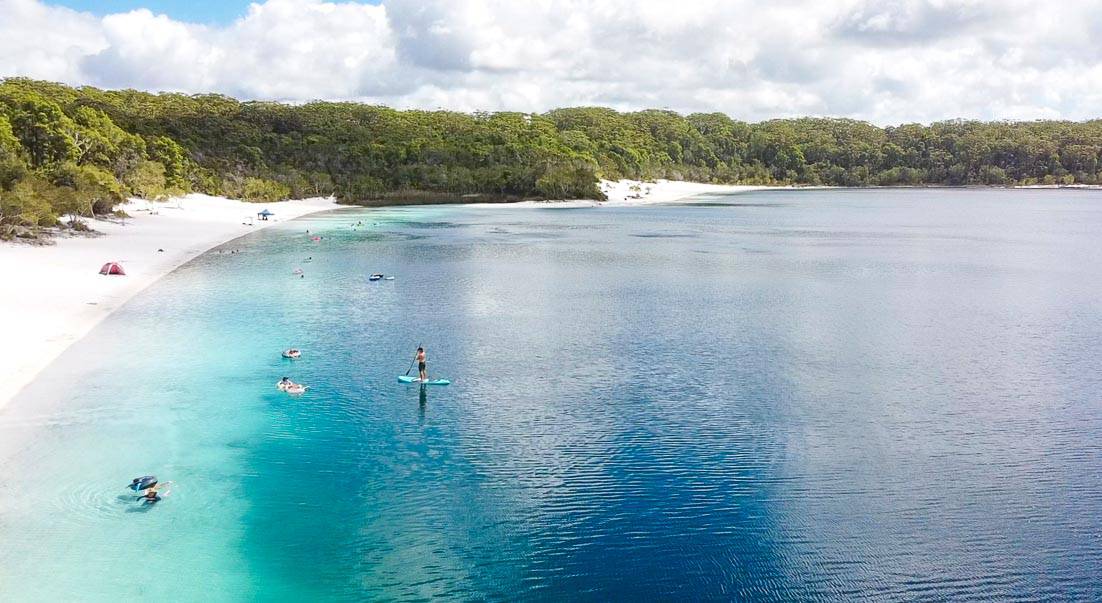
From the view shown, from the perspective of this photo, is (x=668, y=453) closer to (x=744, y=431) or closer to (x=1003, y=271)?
(x=744, y=431)

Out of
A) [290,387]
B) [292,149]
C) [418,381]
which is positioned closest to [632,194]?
[292,149]

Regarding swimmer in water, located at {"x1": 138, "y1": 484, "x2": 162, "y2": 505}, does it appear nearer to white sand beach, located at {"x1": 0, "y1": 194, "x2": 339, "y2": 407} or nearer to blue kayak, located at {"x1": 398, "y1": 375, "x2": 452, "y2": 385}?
white sand beach, located at {"x1": 0, "y1": 194, "x2": 339, "y2": 407}

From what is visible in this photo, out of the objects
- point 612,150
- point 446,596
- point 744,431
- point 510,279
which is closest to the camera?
point 446,596

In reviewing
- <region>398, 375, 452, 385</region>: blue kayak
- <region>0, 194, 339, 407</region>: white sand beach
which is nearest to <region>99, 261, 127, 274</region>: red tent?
<region>0, 194, 339, 407</region>: white sand beach

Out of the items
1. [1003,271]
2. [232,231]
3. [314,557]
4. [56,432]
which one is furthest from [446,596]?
[232,231]

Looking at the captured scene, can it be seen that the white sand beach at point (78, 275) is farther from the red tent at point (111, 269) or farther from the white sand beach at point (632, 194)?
the white sand beach at point (632, 194)
